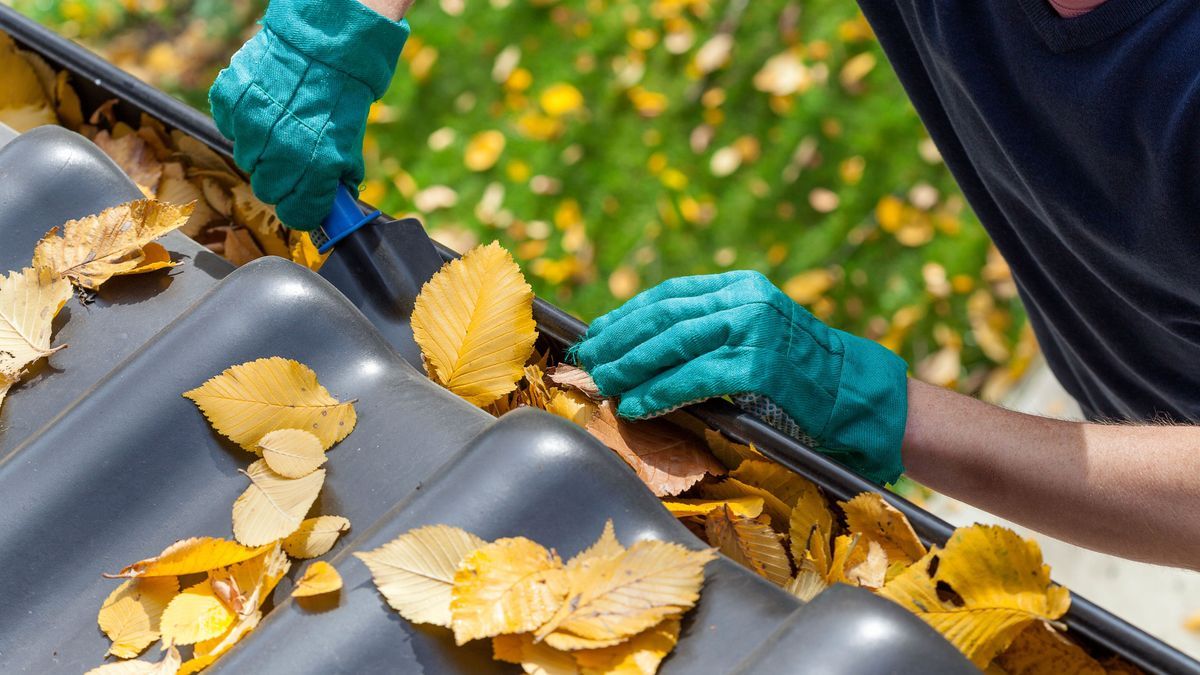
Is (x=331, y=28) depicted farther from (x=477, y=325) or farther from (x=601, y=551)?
(x=601, y=551)

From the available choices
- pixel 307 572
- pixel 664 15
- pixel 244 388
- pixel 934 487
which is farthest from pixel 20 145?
pixel 664 15

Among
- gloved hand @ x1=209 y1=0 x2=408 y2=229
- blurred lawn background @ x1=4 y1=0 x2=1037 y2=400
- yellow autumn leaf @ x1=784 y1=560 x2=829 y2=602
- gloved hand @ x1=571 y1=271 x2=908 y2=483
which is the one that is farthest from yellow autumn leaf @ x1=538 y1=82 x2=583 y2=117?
yellow autumn leaf @ x1=784 y1=560 x2=829 y2=602

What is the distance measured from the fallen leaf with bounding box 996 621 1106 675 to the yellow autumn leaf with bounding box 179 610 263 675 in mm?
703

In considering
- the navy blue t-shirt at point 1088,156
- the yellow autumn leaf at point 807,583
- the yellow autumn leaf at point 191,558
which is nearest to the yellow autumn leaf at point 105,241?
the yellow autumn leaf at point 191,558

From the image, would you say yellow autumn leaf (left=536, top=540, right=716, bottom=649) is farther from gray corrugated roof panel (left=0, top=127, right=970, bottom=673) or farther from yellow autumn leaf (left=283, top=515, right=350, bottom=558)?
yellow autumn leaf (left=283, top=515, right=350, bottom=558)

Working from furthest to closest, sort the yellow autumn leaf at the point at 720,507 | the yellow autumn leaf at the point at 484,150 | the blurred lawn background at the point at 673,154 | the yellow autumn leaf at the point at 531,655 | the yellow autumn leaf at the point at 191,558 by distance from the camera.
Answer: the yellow autumn leaf at the point at 484,150
the blurred lawn background at the point at 673,154
the yellow autumn leaf at the point at 720,507
the yellow autumn leaf at the point at 191,558
the yellow autumn leaf at the point at 531,655

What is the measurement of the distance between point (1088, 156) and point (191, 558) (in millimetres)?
1180

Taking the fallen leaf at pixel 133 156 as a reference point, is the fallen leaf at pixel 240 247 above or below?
below

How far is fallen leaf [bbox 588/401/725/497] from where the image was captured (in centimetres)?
108

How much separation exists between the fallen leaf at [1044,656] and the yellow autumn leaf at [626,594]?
1.05 feet

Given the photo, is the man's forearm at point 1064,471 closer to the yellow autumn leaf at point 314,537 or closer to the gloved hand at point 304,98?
the yellow autumn leaf at point 314,537

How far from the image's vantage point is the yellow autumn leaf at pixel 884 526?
96 cm

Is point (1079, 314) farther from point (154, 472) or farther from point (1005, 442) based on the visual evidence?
point (154, 472)

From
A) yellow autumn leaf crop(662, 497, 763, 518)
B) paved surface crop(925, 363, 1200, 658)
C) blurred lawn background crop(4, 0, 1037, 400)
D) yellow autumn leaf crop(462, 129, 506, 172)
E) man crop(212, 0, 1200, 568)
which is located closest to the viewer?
yellow autumn leaf crop(662, 497, 763, 518)
